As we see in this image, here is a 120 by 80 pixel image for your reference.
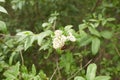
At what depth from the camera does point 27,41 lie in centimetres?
164

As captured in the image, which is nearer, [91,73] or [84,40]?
→ [91,73]

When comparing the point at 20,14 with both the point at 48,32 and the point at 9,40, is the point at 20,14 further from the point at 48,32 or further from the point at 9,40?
the point at 48,32

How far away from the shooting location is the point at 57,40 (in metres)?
1.52

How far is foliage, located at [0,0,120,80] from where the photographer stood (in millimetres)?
1613

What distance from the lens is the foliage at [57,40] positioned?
1.61 meters

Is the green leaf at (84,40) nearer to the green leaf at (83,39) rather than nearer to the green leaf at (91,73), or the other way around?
the green leaf at (83,39)

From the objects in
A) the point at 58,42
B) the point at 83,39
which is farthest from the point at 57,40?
the point at 83,39

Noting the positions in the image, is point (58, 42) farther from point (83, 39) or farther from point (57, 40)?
point (83, 39)

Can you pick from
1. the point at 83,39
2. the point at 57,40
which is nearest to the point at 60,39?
the point at 57,40

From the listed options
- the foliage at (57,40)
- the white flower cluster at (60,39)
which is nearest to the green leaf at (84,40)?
the foliage at (57,40)

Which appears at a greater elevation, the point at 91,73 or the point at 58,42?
the point at 58,42

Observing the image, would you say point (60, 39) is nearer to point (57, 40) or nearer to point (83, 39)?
point (57, 40)

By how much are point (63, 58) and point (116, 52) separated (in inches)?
37.4

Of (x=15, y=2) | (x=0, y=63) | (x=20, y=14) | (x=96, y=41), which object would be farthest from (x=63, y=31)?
(x=20, y=14)
